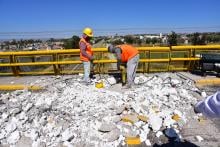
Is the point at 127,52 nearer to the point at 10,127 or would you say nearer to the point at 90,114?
the point at 90,114

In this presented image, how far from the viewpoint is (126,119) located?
7.24 metres

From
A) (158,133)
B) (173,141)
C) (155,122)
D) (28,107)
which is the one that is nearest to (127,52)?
(155,122)

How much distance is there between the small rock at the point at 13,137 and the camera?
656 cm

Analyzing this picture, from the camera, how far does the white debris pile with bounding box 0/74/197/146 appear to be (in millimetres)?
6632

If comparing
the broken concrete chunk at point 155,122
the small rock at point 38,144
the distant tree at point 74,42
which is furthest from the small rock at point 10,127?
the distant tree at point 74,42

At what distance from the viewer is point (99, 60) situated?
12141 mm

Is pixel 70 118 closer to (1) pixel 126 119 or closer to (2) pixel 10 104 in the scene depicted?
(1) pixel 126 119

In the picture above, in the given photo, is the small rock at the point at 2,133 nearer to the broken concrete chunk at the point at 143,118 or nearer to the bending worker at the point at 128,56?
the broken concrete chunk at the point at 143,118

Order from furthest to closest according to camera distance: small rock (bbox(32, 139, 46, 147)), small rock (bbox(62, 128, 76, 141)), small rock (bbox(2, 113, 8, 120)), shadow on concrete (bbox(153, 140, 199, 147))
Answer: small rock (bbox(2, 113, 8, 120))
small rock (bbox(62, 128, 76, 141))
small rock (bbox(32, 139, 46, 147))
shadow on concrete (bbox(153, 140, 199, 147))

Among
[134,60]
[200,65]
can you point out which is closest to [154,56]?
[200,65]

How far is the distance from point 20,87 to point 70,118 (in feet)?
13.9

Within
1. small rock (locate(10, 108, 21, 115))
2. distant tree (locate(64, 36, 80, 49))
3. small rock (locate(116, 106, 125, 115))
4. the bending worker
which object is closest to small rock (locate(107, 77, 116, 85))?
the bending worker

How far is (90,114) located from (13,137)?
1756 mm

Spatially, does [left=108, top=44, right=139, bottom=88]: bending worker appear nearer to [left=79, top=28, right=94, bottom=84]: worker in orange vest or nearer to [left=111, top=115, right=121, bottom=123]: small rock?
[left=79, top=28, right=94, bottom=84]: worker in orange vest
